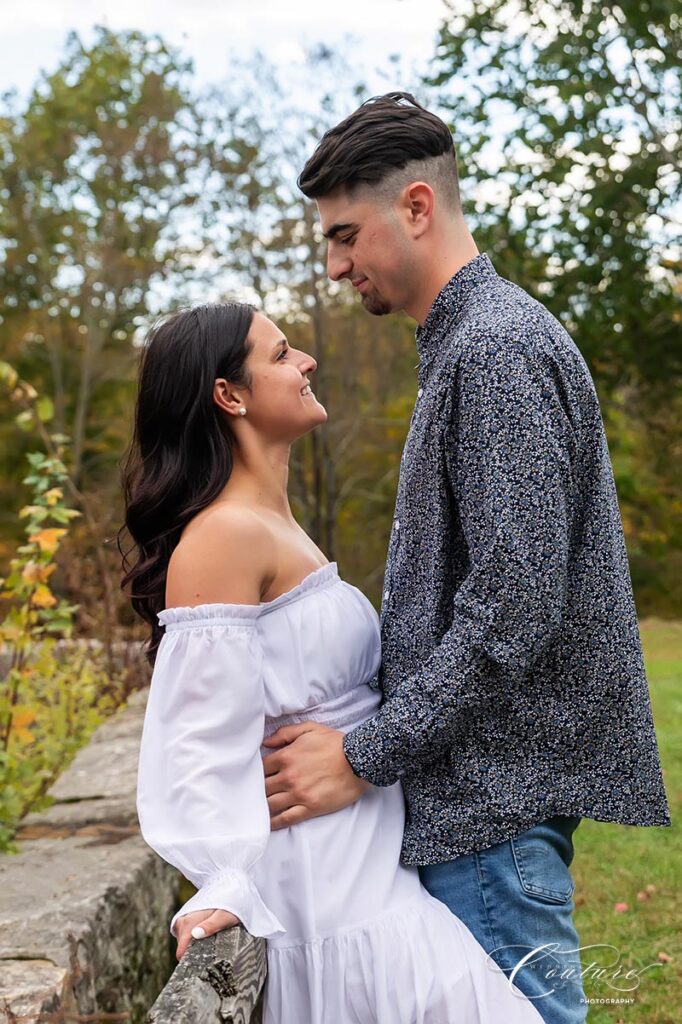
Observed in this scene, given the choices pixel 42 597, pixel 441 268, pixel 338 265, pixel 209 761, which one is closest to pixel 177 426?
pixel 338 265

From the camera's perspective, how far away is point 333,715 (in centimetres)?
219

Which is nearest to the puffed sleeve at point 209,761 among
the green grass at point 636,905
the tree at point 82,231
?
the green grass at point 636,905

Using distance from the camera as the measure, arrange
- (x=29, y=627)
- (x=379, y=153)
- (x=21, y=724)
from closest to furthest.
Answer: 1. (x=379, y=153)
2. (x=21, y=724)
3. (x=29, y=627)

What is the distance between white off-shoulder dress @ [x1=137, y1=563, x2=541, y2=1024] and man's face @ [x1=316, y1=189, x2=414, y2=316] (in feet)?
2.40

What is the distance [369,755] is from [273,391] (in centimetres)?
81

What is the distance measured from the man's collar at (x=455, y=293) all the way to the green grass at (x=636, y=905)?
204 cm

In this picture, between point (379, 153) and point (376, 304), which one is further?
point (376, 304)

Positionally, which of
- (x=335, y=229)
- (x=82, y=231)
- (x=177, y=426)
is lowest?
(x=177, y=426)

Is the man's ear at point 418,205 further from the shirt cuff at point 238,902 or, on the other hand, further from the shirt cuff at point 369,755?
the shirt cuff at point 238,902

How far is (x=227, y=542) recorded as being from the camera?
6.93 feet

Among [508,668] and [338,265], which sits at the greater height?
[338,265]

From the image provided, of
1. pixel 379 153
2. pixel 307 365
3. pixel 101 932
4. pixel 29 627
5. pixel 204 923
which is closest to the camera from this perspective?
pixel 204 923

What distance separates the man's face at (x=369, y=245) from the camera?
2256 millimetres

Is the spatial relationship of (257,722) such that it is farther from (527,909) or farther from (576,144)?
(576,144)
